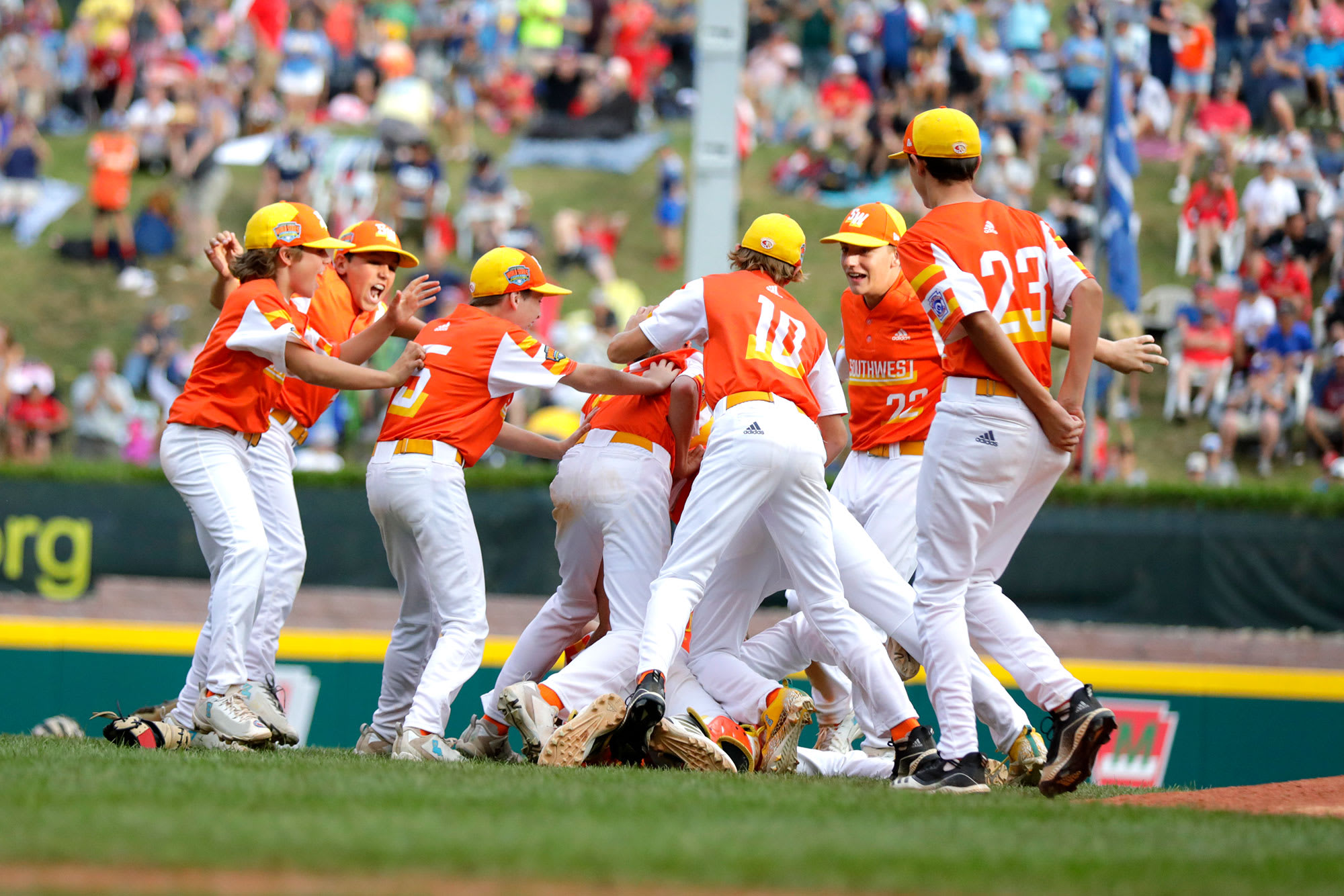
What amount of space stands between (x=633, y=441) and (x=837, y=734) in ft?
5.69

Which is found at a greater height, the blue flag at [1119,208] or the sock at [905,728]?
the blue flag at [1119,208]

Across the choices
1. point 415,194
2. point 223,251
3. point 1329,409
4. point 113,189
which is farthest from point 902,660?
point 113,189

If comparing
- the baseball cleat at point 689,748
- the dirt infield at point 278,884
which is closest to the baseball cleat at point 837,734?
the baseball cleat at point 689,748

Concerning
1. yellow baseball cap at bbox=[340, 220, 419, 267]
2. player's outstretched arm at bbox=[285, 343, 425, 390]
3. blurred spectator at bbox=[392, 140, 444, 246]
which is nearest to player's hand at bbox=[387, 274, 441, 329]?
player's outstretched arm at bbox=[285, 343, 425, 390]

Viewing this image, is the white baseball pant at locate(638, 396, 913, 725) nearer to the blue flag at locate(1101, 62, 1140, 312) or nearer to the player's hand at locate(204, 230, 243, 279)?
the player's hand at locate(204, 230, 243, 279)

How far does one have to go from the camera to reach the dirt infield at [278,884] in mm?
3387

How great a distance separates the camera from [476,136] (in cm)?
2409

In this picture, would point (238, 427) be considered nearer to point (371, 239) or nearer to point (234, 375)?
point (234, 375)

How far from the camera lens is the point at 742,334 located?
251 inches

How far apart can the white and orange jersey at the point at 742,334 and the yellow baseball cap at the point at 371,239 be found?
1694 millimetres

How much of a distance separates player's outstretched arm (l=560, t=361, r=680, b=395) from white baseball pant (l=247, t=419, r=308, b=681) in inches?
63.4

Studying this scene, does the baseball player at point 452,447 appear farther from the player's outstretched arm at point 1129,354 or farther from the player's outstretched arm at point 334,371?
the player's outstretched arm at point 1129,354

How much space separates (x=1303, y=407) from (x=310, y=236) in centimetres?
1191

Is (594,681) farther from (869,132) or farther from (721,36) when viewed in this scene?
(869,132)
